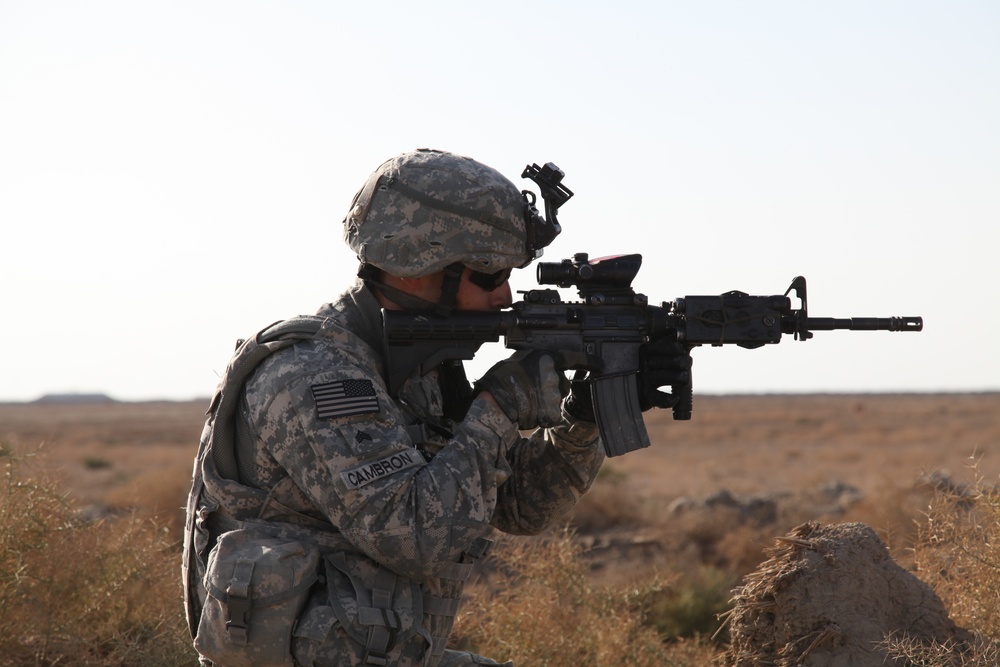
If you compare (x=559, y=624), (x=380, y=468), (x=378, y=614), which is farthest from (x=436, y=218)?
(x=559, y=624)

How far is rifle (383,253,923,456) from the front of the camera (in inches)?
176

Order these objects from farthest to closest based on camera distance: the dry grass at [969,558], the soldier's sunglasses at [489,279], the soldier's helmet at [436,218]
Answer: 1. the dry grass at [969,558]
2. the soldier's sunglasses at [489,279]
3. the soldier's helmet at [436,218]

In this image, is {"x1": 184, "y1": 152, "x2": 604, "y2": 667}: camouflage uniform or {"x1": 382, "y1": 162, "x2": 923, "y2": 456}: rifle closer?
{"x1": 184, "y1": 152, "x2": 604, "y2": 667}: camouflage uniform

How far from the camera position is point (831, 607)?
490 cm

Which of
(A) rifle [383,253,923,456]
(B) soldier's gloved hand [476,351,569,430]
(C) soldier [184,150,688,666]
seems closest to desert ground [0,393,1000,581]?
(A) rifle [383,253,923,456]

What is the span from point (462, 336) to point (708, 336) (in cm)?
112

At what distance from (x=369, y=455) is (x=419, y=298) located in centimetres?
83

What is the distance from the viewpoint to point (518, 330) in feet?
15.2

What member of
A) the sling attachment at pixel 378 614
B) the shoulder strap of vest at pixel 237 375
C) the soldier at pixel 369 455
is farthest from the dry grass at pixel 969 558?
the shoulder strap of vest at pixel 237 375

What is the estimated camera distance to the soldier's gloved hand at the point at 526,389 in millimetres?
4262

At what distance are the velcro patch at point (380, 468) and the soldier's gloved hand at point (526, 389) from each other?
1.39 ft

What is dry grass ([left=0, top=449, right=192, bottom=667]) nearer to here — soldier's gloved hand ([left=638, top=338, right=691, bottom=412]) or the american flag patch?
the american flag patch

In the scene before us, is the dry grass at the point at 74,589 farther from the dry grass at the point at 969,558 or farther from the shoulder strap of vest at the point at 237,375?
the dry grass at the point at 969,558

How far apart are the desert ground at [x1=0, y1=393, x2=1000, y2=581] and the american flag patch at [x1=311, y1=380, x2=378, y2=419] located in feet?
9.66
